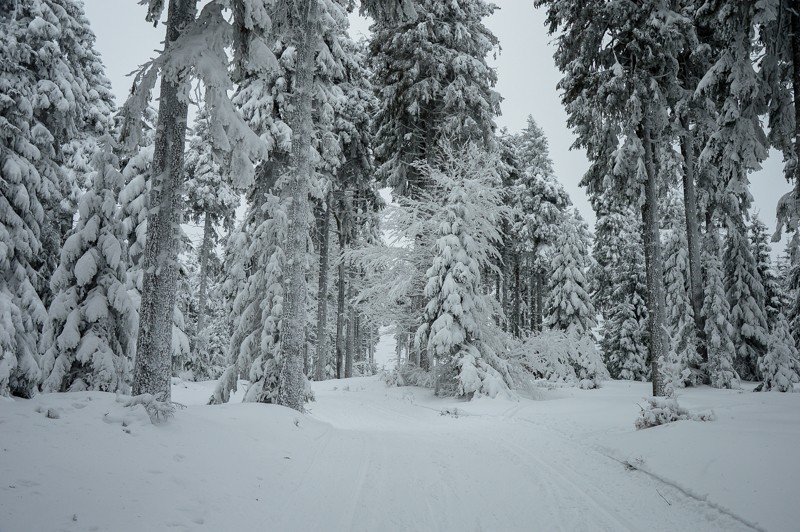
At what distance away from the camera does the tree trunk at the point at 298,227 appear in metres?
9.84

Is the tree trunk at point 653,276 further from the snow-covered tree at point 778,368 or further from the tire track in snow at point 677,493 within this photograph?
the tire track in snow at point 677,493

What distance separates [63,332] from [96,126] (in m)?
14.2

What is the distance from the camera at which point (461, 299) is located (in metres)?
14.5

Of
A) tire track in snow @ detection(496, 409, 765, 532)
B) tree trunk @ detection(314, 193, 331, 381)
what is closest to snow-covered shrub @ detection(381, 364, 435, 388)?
tree trunk @ detection(314, 193, 331, 381)

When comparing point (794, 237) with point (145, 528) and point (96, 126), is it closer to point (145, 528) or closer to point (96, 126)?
point (145, 528)

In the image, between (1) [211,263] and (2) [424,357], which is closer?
(2) [424,357]

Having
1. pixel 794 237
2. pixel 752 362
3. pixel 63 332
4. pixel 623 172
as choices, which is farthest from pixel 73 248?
pixel 752 362

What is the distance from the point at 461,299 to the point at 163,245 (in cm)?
1001

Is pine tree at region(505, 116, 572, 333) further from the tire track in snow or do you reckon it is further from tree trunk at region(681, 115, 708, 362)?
the tire track in snow

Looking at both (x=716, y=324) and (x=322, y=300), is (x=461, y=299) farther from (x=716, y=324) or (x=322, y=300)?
(x=716, y=324)

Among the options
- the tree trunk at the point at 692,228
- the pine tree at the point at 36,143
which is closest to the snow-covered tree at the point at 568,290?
the tree trunk at the point at 692,228

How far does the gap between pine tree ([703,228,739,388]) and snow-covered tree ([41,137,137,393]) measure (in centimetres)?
2081

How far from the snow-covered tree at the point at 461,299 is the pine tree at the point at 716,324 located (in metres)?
9.19

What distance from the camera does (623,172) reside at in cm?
1311
